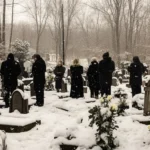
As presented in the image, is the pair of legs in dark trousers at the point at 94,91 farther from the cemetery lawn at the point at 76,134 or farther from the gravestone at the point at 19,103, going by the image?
the gravestone at the point at 19,103

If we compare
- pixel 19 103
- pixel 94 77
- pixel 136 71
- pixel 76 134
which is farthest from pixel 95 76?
pixel 76 134

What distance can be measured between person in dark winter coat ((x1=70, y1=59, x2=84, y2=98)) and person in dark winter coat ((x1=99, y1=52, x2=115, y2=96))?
871 millimetres

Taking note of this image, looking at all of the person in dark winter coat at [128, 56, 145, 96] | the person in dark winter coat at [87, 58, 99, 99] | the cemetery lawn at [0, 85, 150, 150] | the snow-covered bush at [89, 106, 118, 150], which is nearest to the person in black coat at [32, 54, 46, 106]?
the cemetery lawn at [0, 85, 150, 150]

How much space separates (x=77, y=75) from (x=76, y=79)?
19cm

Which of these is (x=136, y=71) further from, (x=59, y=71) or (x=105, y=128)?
(x=105, y=128)

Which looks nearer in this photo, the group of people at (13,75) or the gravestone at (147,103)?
the gravestone at (147,103)

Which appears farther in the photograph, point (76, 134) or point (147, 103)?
point (147, 103)

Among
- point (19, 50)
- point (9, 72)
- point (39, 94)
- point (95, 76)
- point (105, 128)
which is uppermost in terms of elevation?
point (19, 50)

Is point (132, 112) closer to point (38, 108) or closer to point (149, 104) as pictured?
point (149, 104)

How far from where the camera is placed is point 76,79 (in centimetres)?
1211

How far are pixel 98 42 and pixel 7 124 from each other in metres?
47.8

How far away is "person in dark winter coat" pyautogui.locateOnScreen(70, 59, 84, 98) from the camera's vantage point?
11914 millimetres

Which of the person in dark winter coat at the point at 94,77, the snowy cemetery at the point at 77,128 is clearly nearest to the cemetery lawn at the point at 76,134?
the snowy cemetery at the point at 77,128

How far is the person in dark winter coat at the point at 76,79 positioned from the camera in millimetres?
11914
